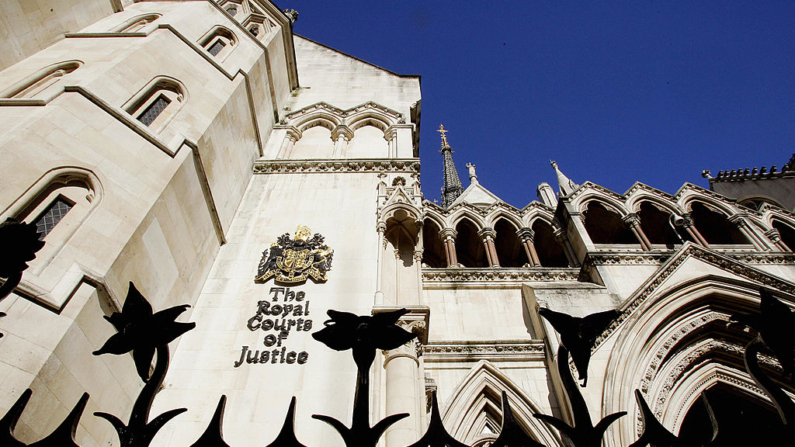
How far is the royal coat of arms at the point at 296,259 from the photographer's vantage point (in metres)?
8.35

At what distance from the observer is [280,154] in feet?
41.1

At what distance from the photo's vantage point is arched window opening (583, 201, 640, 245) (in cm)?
1182

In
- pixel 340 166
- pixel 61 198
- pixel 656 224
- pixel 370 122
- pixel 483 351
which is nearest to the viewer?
pixel 61 198

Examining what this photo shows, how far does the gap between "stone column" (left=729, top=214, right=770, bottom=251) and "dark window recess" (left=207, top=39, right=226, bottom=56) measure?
13767 mm

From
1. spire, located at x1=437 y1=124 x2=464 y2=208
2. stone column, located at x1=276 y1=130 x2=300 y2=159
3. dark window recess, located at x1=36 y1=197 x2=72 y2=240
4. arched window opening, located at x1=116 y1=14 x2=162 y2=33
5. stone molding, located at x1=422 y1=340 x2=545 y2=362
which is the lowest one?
stone molding, located at x1=422 y1=340 x2=545 y2=362

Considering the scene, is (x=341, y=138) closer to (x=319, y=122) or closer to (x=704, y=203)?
(x=319, y=122)

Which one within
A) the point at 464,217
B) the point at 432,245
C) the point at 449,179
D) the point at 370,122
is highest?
the point at 449,179

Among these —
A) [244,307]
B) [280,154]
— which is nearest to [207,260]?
[244,307]

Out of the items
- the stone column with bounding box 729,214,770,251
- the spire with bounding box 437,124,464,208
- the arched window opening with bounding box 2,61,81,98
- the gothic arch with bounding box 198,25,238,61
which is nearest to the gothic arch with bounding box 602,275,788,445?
the stone column with bounding box 729,214,770,251

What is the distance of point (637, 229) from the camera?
35.4 ft

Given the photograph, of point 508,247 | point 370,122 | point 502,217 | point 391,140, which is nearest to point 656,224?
point 508,247

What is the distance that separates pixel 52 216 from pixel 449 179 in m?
40.6

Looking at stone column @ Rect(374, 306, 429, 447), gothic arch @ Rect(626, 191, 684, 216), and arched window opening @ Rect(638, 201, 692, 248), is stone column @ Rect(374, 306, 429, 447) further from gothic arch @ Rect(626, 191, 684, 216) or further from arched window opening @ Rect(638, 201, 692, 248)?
arched window opening @ Rect(638, 201, 692, 248)

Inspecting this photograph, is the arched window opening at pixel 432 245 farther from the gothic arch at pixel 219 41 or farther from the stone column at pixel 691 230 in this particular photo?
the gothic arch at pixel 219 41
